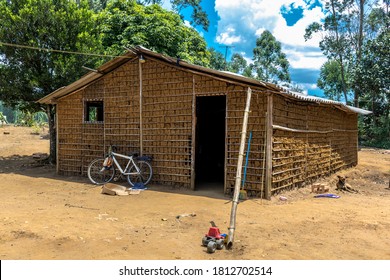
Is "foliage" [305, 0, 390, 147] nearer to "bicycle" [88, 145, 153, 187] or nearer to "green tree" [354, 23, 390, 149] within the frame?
"green tree" [354, 23, 390, 149]

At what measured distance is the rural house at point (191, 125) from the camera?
712 centimetres

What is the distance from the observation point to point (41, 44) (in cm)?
1158

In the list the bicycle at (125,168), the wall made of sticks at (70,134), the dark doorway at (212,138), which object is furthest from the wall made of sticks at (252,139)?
the wall made of sticks at (70,134)

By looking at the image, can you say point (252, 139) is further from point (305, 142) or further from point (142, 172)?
point (142, 172)

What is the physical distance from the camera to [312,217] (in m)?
5.72

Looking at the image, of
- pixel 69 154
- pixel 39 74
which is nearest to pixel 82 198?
pixel 69 154

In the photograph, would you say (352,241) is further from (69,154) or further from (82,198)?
(69,154)

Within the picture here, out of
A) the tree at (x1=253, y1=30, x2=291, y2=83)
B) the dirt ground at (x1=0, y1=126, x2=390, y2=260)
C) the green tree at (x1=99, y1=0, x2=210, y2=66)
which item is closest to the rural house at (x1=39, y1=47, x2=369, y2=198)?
the dirt ground at (x1=0, y1=126, x2=390, y2=260)

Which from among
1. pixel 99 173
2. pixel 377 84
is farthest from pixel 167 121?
pixel 377 84

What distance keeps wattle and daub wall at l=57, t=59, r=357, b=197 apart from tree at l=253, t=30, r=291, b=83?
1836 centimetres

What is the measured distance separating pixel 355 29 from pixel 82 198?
2461cm

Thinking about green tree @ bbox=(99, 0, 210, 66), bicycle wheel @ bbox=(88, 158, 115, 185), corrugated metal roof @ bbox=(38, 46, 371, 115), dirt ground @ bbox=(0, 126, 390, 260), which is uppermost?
green tree @ bbox=(99, 0, 210, 66)

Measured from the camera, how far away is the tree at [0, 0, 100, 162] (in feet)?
36.7
